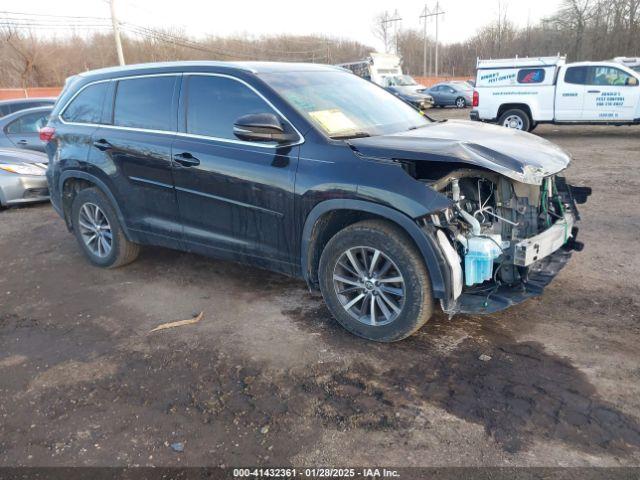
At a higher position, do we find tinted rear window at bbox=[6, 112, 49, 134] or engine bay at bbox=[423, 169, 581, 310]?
tinted rear window at bbox=[6, 112, 49, 134]

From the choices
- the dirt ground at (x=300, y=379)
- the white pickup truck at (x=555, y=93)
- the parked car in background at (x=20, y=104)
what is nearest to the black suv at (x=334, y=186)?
the dirt ground at (x=300, y=379)

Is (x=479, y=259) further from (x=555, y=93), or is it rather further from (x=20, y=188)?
(x=555, y=93)

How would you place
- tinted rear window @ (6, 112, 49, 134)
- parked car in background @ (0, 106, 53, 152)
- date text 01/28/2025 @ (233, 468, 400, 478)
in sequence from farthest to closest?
tinted rear window @ (6, 112, 49, 134) < parked car in background @ (0, 106, 53, 152) < date text 01/28/2025 @ (233, 468, 400, 478)

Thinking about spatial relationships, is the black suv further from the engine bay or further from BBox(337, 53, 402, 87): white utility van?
BBox(337, 53, 402, 87): white utility van

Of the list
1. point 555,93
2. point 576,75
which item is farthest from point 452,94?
point 576,75

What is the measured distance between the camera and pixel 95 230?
205 inches

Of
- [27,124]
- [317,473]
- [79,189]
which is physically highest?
[27,124]

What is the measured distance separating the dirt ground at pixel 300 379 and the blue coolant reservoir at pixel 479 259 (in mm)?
528

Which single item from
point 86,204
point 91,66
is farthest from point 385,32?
point 86,204

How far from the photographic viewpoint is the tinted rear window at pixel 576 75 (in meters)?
13.0

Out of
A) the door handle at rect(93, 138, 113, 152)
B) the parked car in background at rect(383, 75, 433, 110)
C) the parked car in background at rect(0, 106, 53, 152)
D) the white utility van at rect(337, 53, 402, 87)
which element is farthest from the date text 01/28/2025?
the white utility van at rect(337, 53, 402, 87)

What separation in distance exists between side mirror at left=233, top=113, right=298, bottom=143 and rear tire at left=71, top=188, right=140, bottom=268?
2.04m

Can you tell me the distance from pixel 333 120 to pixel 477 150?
1.11 meters

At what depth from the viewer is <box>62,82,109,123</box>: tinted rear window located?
16.1ft
